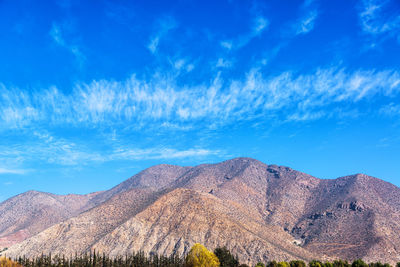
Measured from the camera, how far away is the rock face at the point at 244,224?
350 ft

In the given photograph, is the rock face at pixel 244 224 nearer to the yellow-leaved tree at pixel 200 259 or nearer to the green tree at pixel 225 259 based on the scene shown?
the green tree at pixel 225 259

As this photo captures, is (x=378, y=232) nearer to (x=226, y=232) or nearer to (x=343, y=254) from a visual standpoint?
(x=343, y=254)

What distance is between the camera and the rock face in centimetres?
10681

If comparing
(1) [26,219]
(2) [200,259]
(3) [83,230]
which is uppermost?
(1) [26,219]

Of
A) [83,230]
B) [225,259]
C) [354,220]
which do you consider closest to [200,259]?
[225,259]

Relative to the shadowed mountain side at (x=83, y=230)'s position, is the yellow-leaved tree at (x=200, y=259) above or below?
below

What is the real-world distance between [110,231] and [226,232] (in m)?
39.9

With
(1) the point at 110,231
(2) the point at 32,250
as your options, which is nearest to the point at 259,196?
(1) the point at 110,231

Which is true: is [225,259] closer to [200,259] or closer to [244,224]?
[200,259]

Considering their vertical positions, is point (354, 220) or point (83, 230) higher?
point (83, 230)

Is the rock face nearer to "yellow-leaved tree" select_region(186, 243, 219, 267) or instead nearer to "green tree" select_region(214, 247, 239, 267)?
"green tree" select_region(214, 247, 239, 267)

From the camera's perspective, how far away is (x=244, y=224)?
394 ft

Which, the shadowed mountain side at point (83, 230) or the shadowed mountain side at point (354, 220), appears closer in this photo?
the shadowed mountain side at point (83, 230)

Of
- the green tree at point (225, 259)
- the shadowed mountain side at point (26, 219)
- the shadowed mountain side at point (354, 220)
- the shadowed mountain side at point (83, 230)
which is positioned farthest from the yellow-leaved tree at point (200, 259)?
the shadowed mountain side at point (26, 219)
